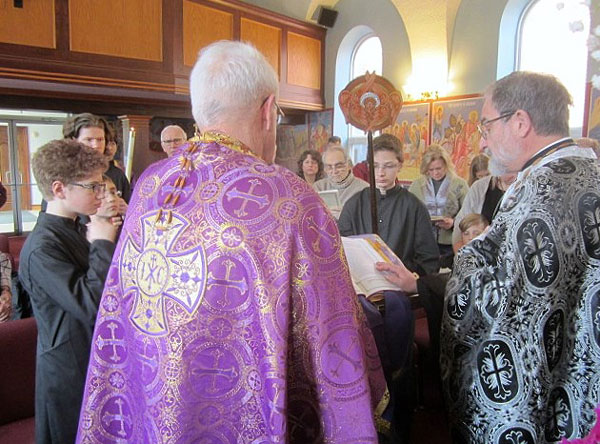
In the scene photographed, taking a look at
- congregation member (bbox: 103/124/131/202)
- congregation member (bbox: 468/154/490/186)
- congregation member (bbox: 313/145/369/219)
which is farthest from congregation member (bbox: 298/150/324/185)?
congregation member (bbox: 103/124/131/202)

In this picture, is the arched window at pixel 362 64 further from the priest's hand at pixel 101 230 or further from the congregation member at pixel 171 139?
the priest's hand at pixel 101 230

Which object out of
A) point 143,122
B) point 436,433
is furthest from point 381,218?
point 143,122

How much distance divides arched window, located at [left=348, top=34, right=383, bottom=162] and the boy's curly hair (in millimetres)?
7950

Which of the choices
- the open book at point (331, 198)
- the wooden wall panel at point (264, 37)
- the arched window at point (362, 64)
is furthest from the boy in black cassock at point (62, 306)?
the arched window at point (362, 64)

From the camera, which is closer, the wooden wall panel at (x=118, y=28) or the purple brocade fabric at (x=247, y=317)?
the purple brocade fabric at (x=247, y=317)

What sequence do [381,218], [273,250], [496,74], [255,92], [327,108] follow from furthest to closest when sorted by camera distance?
1. [327,108]
2. [496,74]
3. [381,218]
4. [255,92]
5. [273,250]

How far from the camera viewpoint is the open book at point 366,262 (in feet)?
5.28

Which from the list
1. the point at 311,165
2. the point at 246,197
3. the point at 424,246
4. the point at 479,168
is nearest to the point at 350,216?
the point at 424,246

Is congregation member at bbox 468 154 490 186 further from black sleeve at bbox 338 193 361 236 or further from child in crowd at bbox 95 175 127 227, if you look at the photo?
child in crowd at bbox 95 175 127 227

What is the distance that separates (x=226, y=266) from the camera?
109 cm

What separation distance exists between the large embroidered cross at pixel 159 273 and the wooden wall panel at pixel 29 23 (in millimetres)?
5910

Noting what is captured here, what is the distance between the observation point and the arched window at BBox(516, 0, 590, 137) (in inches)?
256

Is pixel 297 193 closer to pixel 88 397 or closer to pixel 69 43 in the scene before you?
pixel 88 397

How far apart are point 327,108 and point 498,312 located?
29.2 feet
